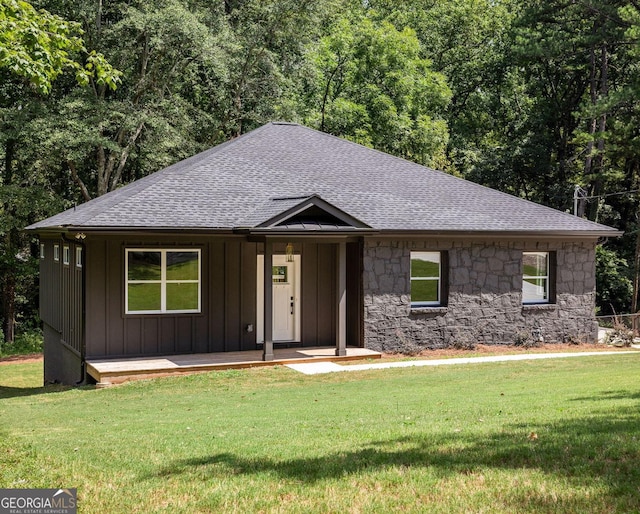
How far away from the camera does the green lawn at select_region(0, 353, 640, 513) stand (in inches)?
205

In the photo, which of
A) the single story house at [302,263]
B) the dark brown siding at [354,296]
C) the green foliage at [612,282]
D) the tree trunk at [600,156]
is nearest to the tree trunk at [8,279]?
the single story house at [302,263]

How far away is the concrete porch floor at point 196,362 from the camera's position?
13.9 meters

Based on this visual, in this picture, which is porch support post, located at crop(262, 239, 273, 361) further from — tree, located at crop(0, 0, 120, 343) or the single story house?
tree, located at crop(0, 0, 120, 343)

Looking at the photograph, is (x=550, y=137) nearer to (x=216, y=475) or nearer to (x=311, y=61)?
(x=311, y=61)

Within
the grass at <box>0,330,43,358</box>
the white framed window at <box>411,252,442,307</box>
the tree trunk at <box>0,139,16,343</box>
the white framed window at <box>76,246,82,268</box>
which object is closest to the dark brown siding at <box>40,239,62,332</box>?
the white framed window at <box>76,246,82,268</box>

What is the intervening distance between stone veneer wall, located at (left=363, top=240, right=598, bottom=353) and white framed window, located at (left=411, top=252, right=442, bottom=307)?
0.72ft

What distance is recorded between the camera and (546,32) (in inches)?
1283

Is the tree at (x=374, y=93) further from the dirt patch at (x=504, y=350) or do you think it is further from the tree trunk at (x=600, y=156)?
the dirt patch at (x=504, y=350)

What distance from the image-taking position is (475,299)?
1789 centimetres

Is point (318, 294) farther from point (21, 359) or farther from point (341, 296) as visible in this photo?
point (21, 359)

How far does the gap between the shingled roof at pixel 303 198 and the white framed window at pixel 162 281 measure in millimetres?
962

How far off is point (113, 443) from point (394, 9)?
128 feet

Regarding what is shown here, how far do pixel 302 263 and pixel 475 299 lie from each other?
4.36 meters

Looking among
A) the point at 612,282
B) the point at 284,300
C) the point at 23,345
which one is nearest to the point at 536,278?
the point at 284,300
